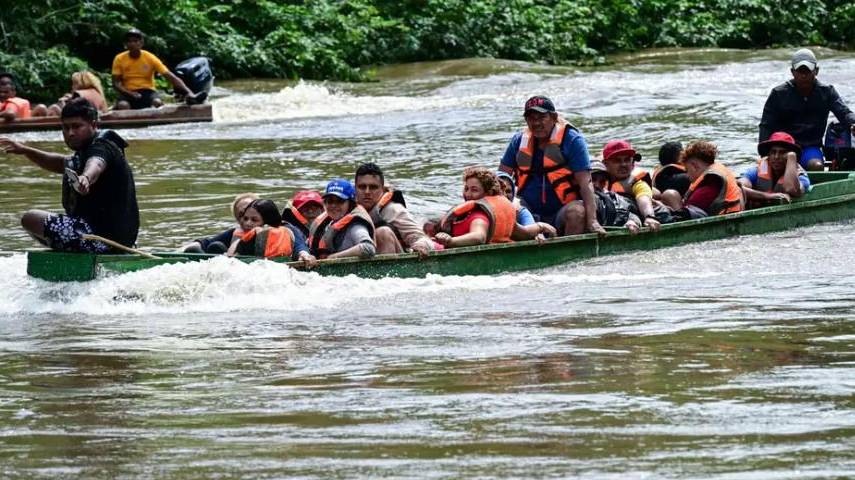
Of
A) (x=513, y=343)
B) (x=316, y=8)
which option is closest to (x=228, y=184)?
(x=513, y=343)

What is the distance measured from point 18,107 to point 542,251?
12.6 m

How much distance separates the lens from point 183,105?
23297 mm

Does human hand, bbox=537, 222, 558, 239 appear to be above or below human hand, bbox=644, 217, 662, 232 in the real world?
above

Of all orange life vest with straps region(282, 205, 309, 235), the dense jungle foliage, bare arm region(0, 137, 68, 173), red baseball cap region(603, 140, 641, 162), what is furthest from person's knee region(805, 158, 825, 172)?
the dense jungle foliage

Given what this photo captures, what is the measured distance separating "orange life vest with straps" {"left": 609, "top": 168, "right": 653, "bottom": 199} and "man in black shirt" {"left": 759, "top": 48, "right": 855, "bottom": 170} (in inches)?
77.8

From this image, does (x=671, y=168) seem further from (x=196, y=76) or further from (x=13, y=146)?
(x=196, y=76)

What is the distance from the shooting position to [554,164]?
1206cm

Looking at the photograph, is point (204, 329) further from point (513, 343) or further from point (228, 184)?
point (228, 184)

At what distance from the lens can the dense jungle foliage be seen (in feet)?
89.5

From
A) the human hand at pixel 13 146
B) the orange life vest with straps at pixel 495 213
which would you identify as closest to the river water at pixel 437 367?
the orange life vest with straps at pixel 495 213

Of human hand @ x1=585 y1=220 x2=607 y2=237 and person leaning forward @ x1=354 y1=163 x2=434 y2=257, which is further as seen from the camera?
human hand @ x1=585 y1=220 x2=607 y2=237

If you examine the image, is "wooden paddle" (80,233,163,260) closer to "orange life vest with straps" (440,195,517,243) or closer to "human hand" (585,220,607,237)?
"orange life vest with straps" (440,195,517,243)

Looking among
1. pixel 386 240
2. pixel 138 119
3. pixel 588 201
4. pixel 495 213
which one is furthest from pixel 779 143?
pixel 138 119

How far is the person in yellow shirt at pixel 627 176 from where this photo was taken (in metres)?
12.8
